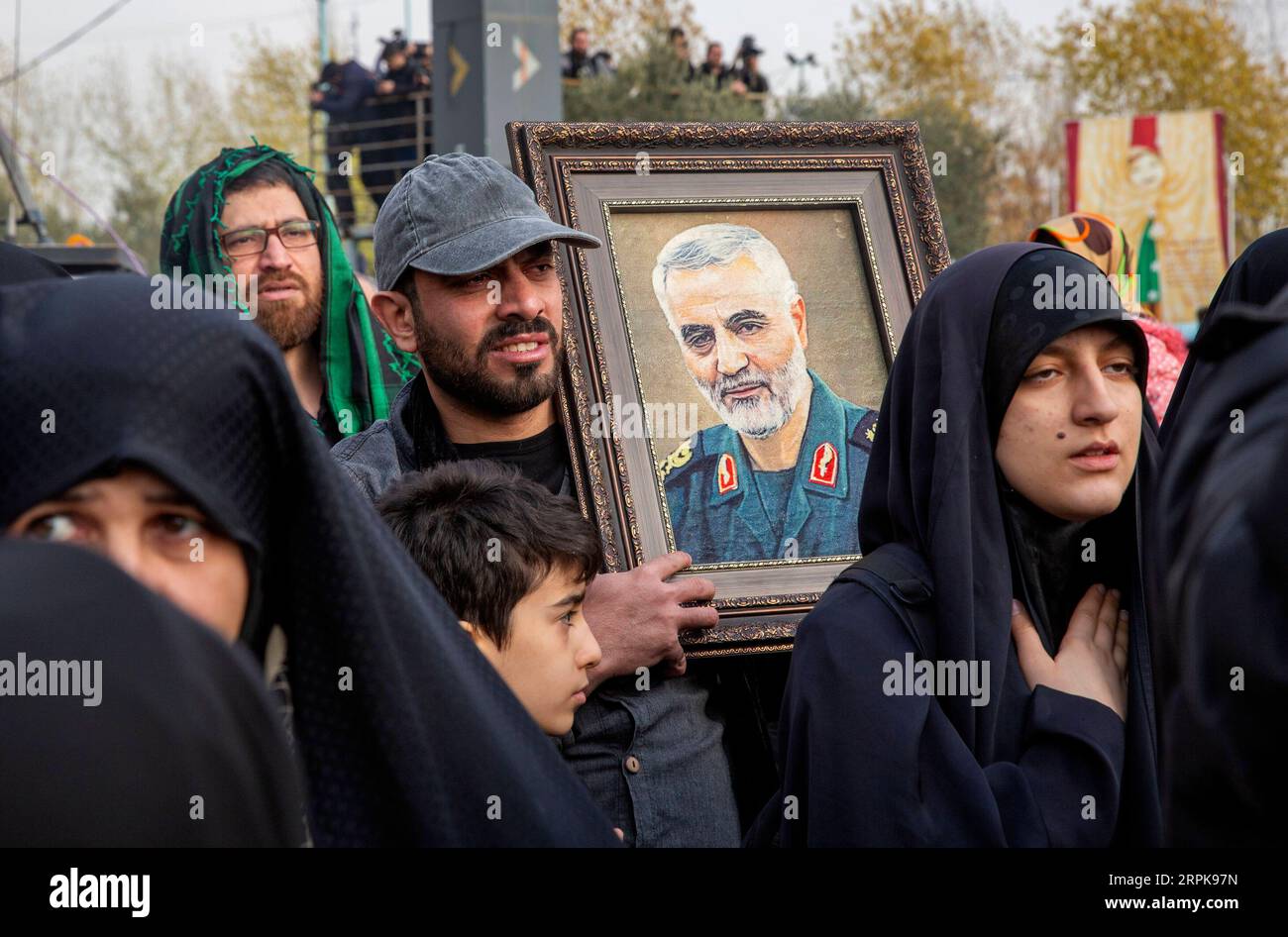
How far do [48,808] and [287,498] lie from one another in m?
0.36

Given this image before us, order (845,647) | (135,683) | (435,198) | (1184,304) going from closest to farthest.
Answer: (135,683) < (845,647) < (435,198) < (1184,304)

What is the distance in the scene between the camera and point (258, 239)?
12.6 ft

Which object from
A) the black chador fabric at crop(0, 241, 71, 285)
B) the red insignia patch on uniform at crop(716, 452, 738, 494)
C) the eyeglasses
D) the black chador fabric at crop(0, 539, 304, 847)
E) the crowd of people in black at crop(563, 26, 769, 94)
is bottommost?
the black chador fabric at crop(0, 539, 304, 847)

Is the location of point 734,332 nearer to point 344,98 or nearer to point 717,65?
point 344,98

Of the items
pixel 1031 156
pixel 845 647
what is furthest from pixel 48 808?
pixel 1031 156

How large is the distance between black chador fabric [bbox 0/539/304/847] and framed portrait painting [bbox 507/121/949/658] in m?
1.70

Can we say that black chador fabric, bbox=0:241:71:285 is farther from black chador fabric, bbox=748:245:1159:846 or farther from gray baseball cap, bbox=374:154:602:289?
black chador fabric, bbox=748:245:1159:846

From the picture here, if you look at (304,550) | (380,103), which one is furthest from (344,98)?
(304,550)

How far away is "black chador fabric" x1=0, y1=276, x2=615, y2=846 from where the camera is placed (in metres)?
1.26

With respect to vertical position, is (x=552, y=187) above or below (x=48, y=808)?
above

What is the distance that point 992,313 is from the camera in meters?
2.39

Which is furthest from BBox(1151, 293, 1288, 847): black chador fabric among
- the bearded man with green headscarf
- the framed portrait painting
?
the bearded man with green headscarf
